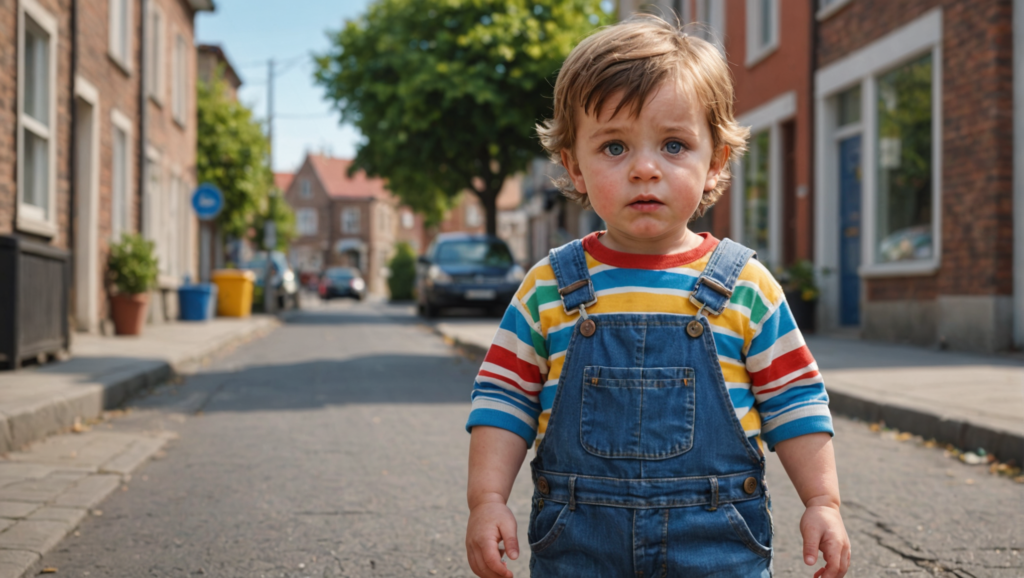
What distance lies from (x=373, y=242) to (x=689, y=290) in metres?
70.6

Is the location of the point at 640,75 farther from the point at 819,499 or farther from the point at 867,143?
the point at 867,143

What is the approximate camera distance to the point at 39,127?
10.1 meters

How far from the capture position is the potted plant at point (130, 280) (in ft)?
41.1

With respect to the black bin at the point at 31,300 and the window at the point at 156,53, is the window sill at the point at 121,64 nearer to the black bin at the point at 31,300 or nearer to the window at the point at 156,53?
the window at the point at 156,53

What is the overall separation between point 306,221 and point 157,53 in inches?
2216

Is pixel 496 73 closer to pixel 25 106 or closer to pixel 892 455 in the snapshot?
pixel 25 106

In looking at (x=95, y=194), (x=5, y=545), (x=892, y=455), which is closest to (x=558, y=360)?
(x=5, y=545)

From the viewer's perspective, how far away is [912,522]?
11.8 ft

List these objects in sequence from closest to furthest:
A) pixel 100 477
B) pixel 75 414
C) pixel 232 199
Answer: pixel 100 477 → pixel 75 414 → pixel 232 199

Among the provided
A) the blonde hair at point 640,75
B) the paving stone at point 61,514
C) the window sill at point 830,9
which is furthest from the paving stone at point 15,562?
the window sill at point 830,9

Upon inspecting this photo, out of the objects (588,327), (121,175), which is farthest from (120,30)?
(588,327)

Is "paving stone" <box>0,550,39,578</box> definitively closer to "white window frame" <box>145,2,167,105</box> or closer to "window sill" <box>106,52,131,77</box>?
"window sill" <box>106,52,131,77</box>

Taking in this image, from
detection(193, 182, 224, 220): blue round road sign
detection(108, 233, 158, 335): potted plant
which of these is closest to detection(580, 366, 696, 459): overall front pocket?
detection(108, 233, 158, 335): potted plant

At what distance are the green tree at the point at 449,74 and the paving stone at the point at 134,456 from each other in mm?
16325
